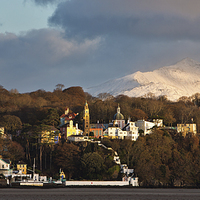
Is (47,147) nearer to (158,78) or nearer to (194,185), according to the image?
(194,185)

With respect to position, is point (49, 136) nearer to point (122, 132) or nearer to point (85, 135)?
point (85, 135)

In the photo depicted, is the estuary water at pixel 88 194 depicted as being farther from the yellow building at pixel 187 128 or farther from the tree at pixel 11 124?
the yellow building at pixel 187 128

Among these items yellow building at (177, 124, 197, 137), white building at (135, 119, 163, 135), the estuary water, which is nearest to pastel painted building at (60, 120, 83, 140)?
white building at (135, 119, 163, 135)

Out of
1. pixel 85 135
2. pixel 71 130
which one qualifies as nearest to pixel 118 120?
pixel 85 135

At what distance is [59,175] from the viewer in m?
60.5

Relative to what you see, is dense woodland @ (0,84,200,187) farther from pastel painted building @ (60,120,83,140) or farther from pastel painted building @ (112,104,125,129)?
pastel painted building @ (112,104,125,129)

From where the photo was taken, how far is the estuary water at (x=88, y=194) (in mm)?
44531

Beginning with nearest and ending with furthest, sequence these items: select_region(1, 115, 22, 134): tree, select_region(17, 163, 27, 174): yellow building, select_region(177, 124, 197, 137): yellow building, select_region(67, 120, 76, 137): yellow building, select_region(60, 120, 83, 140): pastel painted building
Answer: select_region(17, 163, 27, 174): yellow building → select_region(60, 120, 83, 140): pastel painted building → select_region(67, 120, 76, 137): yellow building → select_region(1, 115, 22, 134): tree → select_region(177, 124, 197, 137): yellow building

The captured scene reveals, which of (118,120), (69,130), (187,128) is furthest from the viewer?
(187,128)

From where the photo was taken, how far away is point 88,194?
4694cm

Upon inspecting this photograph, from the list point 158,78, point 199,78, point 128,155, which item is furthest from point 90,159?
point 199,78

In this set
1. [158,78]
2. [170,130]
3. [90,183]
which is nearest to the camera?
[90,183]

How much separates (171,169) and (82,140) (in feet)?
51.5

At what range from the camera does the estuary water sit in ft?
146
